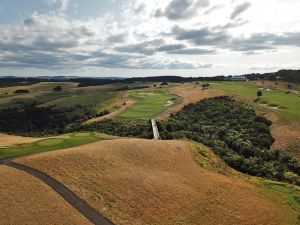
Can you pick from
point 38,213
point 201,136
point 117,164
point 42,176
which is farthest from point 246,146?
point 38,213

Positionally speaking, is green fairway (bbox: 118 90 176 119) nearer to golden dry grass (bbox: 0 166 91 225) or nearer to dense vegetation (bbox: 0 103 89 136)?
dense vegetation (bbox: 0 103 89 136)

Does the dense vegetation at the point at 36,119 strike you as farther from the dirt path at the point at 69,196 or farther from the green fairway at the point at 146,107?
the dirt path at the point at 69,196

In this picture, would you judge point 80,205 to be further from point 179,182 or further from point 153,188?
point 179,182

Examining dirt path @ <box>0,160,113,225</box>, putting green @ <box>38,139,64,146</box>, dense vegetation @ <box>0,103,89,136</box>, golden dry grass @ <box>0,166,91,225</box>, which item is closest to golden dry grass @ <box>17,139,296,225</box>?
dirt path @ <box>0,160,113,225</box>

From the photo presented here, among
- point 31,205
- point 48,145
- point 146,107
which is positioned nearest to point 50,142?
point 48,145

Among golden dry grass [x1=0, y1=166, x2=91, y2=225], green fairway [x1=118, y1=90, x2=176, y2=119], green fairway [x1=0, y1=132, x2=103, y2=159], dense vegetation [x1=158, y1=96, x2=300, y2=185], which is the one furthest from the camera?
green fairway [x1=118, y1=90, x2=176, y2=119]

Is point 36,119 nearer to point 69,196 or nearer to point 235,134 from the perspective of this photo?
point 235,134

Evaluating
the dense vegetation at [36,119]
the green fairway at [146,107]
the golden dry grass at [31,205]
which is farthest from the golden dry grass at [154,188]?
the dense vegetation at [36,119]
